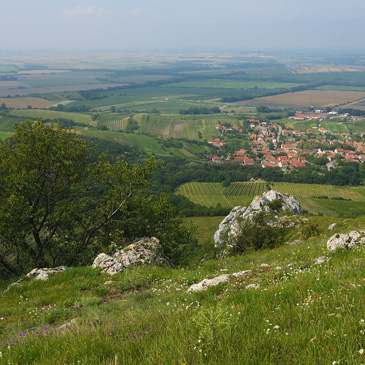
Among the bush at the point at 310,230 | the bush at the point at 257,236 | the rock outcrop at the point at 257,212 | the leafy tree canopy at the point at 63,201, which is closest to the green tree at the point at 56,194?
the leafy tree canopy at the point at 63,201

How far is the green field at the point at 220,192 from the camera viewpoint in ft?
411

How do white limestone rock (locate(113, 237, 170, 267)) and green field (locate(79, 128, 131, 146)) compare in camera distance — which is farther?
green field (locate(79, 128, 131, 146))

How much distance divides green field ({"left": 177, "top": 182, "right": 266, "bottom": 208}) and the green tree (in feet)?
320

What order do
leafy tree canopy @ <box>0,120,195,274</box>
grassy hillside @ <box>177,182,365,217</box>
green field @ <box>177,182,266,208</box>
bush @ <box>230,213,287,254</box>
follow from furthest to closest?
1. green field @ <box>177,182,266,208</box>
2. grassy hillside @ <box>177,182,365,217</box>
3. bush @ <box>230,213,287,254</box>
4. leafy tree canopy @ <box>0,120,195,274</box>

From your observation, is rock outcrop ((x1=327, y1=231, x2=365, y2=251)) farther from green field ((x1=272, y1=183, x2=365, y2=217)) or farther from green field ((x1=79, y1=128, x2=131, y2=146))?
green field ((x1=79, y1=128, x2=131, y2=146))

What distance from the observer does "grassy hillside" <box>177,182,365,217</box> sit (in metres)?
104

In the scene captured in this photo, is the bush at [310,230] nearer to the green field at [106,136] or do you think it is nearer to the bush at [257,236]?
the bush at [257,236]

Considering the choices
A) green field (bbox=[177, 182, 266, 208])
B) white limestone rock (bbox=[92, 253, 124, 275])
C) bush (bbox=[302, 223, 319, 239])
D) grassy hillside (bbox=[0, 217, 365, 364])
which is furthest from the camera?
green field (bbox=[177, 182, 266, 208])

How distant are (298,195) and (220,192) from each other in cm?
3478

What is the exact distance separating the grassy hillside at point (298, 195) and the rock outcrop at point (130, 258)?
9267 centimetres

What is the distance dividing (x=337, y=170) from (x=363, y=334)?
173979mm

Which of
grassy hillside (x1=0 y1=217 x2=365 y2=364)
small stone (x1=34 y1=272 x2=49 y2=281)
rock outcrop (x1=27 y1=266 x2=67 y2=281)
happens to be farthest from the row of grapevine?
grassy hillside (x1=0 y1=217 x2=365 y2=364)

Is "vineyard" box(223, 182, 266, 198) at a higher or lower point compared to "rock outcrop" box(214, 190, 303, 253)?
lower

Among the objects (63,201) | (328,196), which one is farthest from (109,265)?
(328,196)
